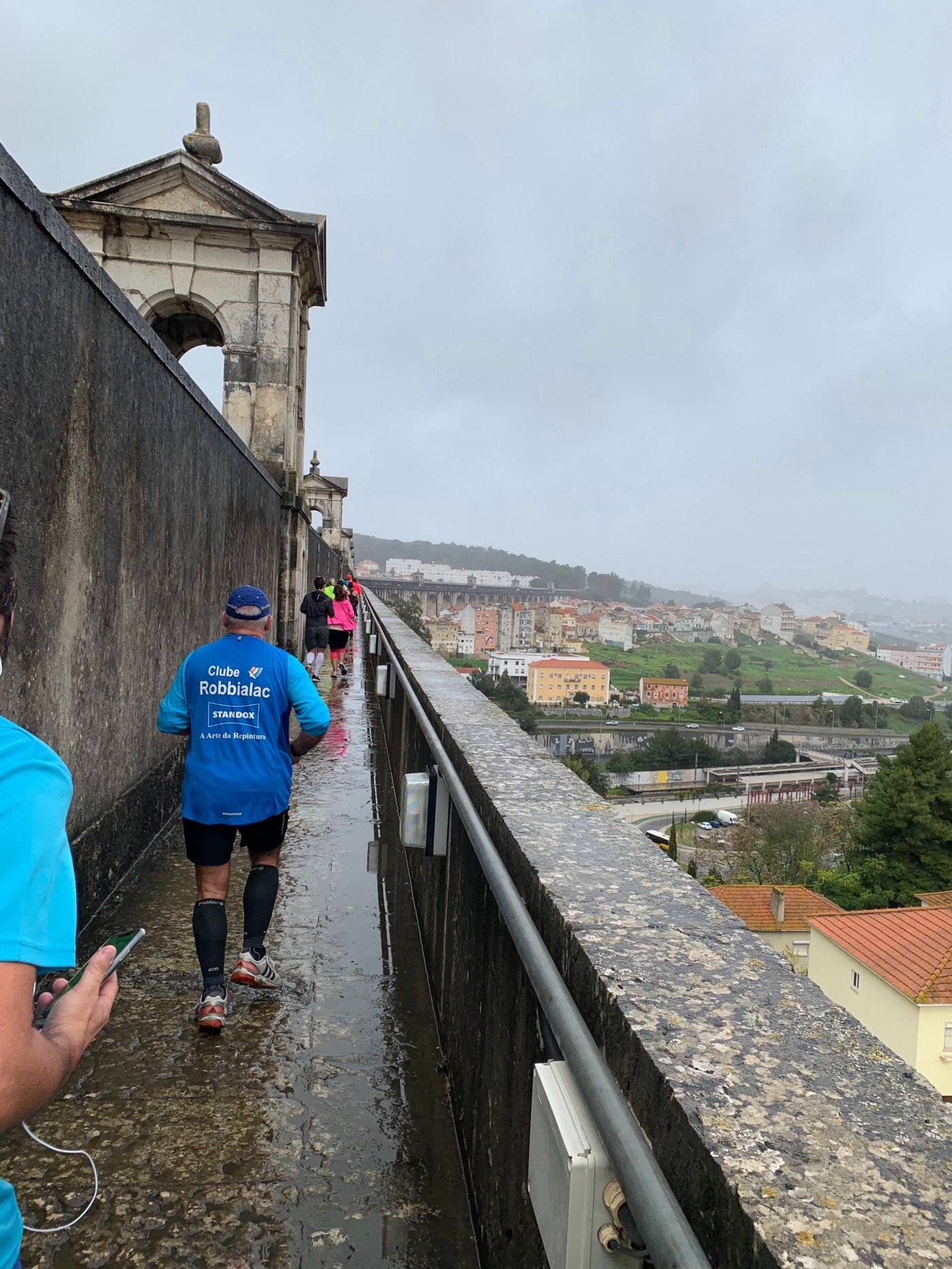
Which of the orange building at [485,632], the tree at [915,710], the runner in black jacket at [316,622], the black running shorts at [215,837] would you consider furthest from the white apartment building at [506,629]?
the black running shorts at [215,837]

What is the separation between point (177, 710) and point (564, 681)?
77.0m

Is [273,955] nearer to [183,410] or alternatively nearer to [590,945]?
[590,945]

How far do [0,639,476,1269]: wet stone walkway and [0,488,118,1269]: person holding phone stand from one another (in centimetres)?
128

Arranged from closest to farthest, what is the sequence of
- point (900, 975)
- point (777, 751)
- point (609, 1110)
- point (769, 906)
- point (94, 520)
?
1. point (609, 1110)
2. point (94, 520)
3. point (900, 975)
4. point (769, 906)
5. point (777, 751)

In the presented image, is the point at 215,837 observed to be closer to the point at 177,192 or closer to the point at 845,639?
the point at 177,192

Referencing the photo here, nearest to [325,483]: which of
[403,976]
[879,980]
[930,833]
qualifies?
[879,980]

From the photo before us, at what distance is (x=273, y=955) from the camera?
152 inches

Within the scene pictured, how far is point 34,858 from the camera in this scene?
38.2 inches

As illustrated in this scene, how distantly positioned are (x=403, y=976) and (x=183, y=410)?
383cm

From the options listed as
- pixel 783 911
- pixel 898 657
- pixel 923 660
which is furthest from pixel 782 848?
pixel 923 660

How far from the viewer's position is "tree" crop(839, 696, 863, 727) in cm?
11019

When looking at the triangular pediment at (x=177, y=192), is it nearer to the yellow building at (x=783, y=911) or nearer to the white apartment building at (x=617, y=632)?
the yellow building at (x=783, y=911)

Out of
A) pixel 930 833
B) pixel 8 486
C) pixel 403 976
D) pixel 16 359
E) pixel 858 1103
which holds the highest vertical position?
pixel 16 359

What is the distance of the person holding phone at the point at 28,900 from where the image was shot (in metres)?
0.95
